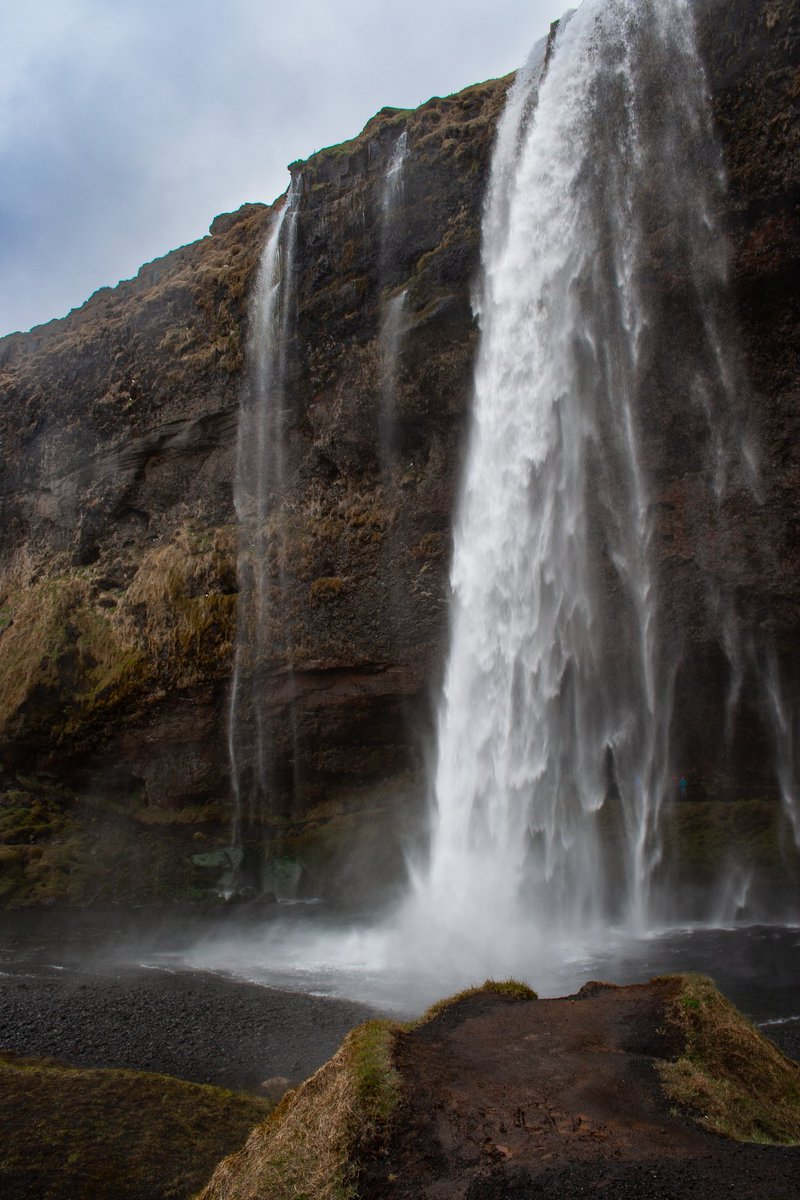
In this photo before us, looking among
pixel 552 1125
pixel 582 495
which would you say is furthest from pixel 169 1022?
pixel 582 495

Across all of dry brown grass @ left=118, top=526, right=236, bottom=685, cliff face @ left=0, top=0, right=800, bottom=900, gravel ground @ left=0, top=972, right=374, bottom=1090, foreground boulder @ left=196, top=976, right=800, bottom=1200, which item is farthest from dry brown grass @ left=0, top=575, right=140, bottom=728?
foreground boulder @ left=196, top=976, right=800, bottom=1200

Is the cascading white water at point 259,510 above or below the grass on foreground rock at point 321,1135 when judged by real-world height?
above

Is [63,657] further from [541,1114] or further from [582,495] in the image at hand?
[541,1114]

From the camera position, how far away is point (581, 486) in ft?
68.9

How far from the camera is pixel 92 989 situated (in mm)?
14414

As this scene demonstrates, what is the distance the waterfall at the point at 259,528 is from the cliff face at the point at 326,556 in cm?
34

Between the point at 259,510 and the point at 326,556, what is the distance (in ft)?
9.80

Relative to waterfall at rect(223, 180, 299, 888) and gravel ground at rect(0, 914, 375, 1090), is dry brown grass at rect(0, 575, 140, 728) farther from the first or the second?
gravel ground at rect(0, 914, 375, 1090)

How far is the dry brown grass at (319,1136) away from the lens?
5.45 meters

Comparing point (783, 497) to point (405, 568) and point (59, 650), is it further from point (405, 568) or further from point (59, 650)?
point (59, 650)

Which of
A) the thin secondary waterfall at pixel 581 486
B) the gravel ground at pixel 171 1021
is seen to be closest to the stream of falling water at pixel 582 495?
the thin secondary waterfall at pixel 581 486

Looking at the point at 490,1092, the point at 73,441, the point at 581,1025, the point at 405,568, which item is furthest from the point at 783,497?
the point at 73,441

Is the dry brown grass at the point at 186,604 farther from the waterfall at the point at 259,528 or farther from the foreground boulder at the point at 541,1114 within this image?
the foreground boulder at the point at 541,1114

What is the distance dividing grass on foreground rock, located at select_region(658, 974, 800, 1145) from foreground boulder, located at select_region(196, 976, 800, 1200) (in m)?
0.02
